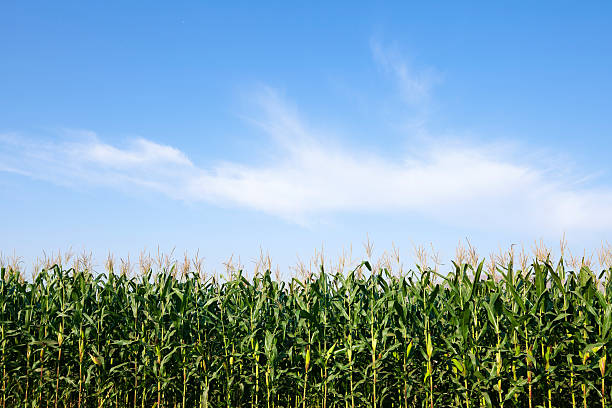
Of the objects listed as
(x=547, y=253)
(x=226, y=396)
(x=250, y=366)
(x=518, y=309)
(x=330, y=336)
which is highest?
(x=547, y=253)

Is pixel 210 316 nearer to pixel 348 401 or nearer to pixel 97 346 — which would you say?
pixel 97 346

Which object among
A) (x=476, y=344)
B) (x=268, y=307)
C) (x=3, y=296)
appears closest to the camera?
(x=476, y=344)

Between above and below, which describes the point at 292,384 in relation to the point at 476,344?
below

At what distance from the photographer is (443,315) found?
671cm

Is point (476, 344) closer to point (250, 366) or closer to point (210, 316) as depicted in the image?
point (250, 366)

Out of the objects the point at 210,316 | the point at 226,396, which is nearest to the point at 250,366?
the point at 226,396

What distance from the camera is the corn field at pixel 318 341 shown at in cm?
616

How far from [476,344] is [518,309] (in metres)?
0.80

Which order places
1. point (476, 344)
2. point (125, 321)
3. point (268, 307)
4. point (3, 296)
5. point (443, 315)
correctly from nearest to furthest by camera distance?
point (476, 344) → point (443, 315) → point (268, 307) → point (125, 321) → point (3, 296)

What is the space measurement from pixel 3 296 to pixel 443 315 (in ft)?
26.3

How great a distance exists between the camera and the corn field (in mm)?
6156

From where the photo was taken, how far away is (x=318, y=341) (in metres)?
7.02

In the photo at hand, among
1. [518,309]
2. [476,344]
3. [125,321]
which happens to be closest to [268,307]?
[125,321]

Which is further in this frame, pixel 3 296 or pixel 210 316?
pixel 3 296
